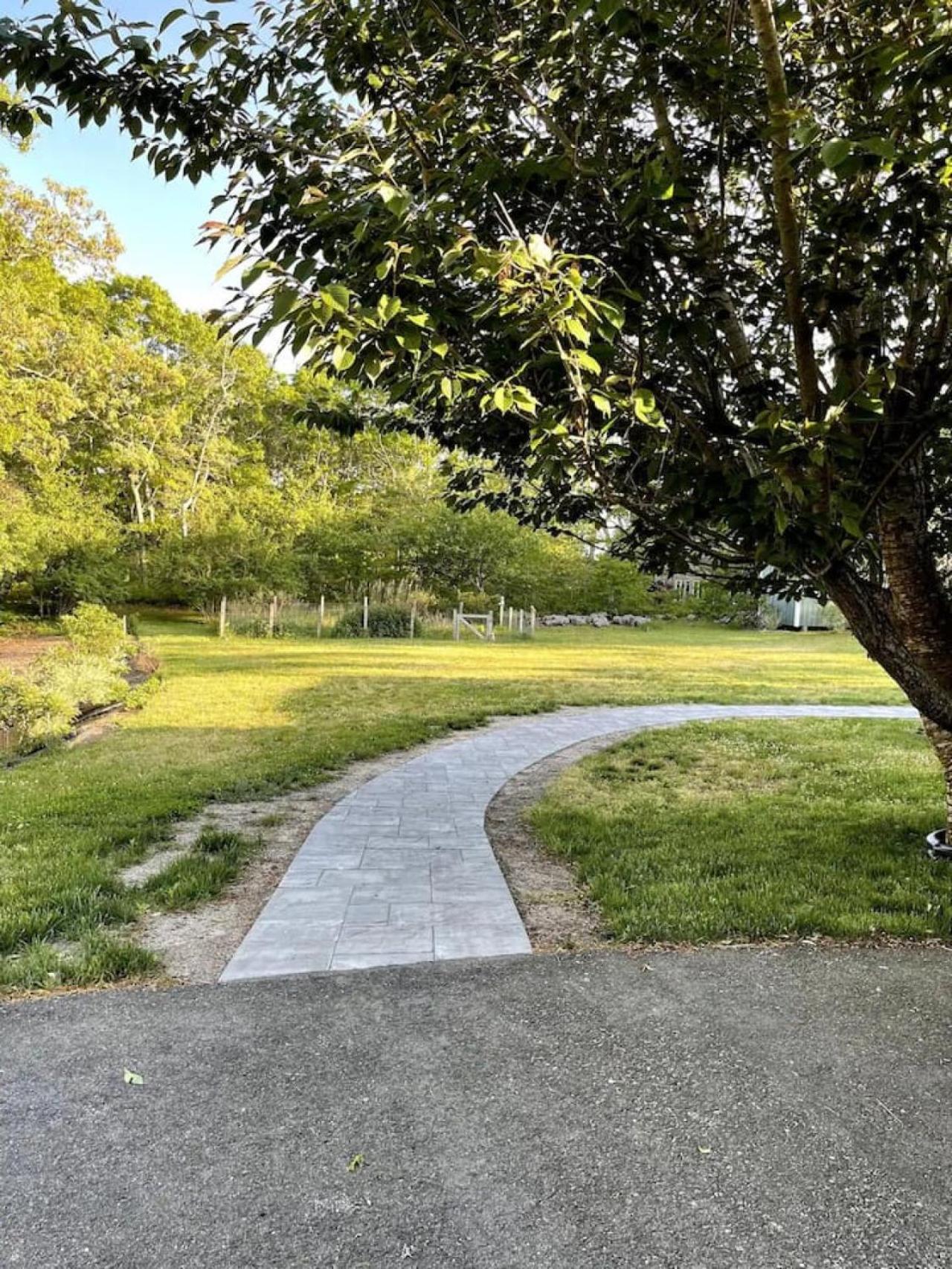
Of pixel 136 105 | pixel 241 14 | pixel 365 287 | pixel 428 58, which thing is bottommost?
pixel 365 287

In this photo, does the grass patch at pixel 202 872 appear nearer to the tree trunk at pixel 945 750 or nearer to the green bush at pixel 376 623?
the tree trunk at pixel 945 750

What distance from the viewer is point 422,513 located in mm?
24719

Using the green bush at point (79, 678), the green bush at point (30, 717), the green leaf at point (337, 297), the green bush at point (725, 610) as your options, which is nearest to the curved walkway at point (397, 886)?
the green leaf at point (337, 297)

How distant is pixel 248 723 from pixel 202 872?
4804 mm

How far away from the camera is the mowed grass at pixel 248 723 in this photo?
3357 millimetres

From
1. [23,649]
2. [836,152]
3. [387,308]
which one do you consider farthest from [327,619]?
[836,152]

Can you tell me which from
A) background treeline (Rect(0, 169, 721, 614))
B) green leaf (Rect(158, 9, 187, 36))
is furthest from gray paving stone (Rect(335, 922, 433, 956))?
background treeline (Rect(0, 169, 721, 614))

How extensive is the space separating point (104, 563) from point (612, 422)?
794 inches

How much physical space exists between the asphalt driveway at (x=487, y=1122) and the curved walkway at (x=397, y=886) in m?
0.23

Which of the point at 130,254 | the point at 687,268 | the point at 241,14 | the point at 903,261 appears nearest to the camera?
the point at 903,261

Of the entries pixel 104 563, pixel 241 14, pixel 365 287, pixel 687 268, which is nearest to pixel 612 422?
pixel 687 268

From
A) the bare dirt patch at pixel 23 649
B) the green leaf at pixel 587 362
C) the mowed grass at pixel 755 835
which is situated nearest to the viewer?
the green leaf at pixel 587 362

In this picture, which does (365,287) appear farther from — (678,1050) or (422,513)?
(422,513)

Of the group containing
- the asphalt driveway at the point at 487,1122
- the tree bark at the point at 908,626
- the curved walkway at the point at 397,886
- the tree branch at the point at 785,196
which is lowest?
the curved walkway at the point at 397,886
